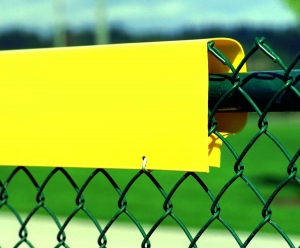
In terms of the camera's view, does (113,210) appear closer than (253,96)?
No

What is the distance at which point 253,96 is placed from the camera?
151 cm

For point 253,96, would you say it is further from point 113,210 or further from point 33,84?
point 113,210

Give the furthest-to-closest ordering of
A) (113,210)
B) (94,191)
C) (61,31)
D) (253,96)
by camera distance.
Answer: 1. (61,31)
2. (94,191)
3. (113,210)
4. (253,96)

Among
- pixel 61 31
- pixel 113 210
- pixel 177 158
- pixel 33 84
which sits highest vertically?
pixel 61 31

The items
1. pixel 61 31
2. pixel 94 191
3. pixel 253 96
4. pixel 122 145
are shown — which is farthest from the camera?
pixel 61 31

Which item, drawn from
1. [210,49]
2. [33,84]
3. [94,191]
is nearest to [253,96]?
[210,49]

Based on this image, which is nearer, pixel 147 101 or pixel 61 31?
pixel 147 101

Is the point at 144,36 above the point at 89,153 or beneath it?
above

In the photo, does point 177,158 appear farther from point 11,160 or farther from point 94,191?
point 94,191

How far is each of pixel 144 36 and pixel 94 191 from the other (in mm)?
17226

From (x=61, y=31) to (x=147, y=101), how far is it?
24.6m

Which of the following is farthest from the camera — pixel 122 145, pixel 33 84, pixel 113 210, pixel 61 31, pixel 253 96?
pixel 61 31

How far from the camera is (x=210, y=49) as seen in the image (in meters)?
1.53

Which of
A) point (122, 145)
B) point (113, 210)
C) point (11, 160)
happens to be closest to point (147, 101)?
point (122, 145)
